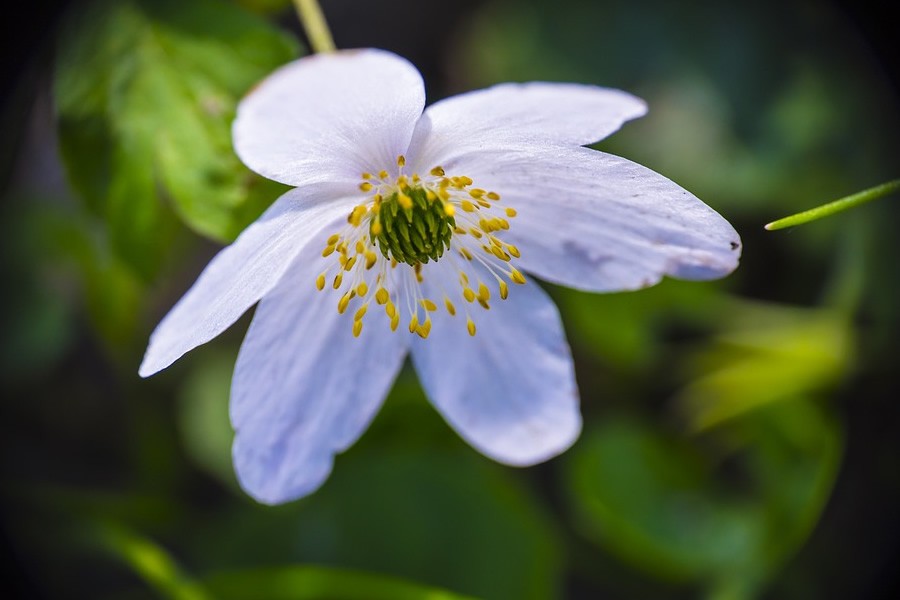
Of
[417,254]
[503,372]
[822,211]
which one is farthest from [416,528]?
[822,211]

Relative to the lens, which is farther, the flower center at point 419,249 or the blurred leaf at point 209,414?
the blurred leaf at point 209,414

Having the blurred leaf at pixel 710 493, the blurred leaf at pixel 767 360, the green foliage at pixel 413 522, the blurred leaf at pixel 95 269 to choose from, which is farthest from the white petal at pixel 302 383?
the blurred leaf at pixel 767 360

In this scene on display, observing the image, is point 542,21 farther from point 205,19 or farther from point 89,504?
point 89,504

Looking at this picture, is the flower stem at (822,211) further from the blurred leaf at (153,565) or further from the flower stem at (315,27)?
the blurred leaf at (153,565)

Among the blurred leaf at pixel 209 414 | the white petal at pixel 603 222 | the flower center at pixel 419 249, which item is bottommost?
the blurred leaf at pixel 209 414

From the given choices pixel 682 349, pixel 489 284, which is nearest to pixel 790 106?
pixel 682 349

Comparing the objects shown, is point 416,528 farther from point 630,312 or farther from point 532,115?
point 532,115

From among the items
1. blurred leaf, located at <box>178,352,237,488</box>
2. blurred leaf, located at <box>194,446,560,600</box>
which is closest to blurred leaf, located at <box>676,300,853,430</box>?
blurred leaf, located at <box>194,446,560,600</box>

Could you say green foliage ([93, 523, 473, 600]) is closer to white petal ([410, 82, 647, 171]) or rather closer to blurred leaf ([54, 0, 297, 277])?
blurred leaf ([54, 0, 297, 277])
